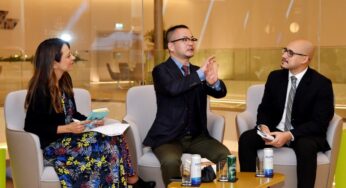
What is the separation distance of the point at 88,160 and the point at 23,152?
1.57 ft

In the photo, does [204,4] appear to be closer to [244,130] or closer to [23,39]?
[23,39]

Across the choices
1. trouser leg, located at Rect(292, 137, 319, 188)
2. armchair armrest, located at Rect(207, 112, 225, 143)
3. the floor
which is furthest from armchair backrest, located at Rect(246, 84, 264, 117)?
the floor

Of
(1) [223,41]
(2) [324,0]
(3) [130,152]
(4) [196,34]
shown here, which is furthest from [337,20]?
(3) [130,152]

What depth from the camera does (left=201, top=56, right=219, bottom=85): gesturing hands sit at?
4.25m

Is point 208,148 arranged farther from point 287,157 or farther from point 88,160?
point 88,160

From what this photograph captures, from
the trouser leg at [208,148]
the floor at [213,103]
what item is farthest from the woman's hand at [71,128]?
the floor at [213,103]

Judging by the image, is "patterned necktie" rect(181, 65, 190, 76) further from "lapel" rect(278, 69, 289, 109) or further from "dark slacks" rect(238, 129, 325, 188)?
"lapel" rect(278, 69, 289, 109)

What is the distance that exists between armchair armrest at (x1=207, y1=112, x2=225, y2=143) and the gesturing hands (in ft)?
1.65

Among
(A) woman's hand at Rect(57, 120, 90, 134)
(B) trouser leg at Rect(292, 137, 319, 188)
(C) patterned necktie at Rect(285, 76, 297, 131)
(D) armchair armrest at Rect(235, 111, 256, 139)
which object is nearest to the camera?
(A) woman's hand at Rect(57, 120, 90, 134)

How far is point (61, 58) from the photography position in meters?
4.31

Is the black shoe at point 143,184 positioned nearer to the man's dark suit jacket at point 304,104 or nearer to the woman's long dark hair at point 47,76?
the woman's long dark hair at point 47,76

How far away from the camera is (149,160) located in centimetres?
438

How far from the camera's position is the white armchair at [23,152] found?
13.2ft

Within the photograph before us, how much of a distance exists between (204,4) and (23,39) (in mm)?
3528
